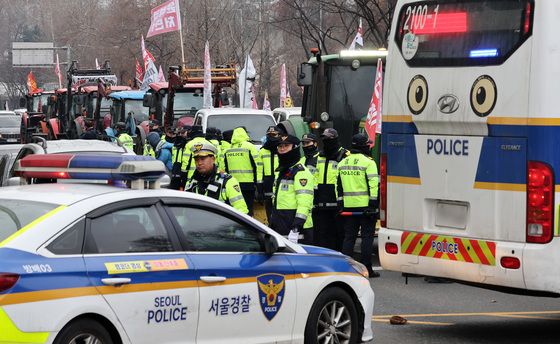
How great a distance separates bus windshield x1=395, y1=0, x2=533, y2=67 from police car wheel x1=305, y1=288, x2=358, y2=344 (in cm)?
250

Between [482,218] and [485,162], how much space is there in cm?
48

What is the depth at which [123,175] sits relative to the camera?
782cm

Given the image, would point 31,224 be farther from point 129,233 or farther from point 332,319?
point 332,319

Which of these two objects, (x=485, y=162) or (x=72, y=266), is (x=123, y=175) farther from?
(x=485, y=162)

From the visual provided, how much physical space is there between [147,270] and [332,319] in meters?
1.99

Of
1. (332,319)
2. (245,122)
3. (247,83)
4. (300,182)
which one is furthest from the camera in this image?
(247,83)

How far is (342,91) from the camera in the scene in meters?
18.7

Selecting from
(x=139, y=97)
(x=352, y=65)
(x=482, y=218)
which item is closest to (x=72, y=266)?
(x=482, y=218)

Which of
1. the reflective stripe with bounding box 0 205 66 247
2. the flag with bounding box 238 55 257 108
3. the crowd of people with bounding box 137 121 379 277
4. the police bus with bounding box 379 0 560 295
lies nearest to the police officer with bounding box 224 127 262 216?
the crowd of people with bounding box 137 121 379 277

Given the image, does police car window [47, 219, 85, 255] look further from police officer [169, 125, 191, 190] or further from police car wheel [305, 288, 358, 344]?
police officer [169, 125, 191, 190]

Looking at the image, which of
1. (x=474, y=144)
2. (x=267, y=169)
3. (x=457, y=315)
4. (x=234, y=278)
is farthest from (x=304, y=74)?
(x=234, y=278)

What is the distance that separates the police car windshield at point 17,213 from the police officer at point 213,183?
374 cm

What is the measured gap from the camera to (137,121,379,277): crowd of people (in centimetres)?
1138

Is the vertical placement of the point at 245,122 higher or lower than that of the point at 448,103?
lower
